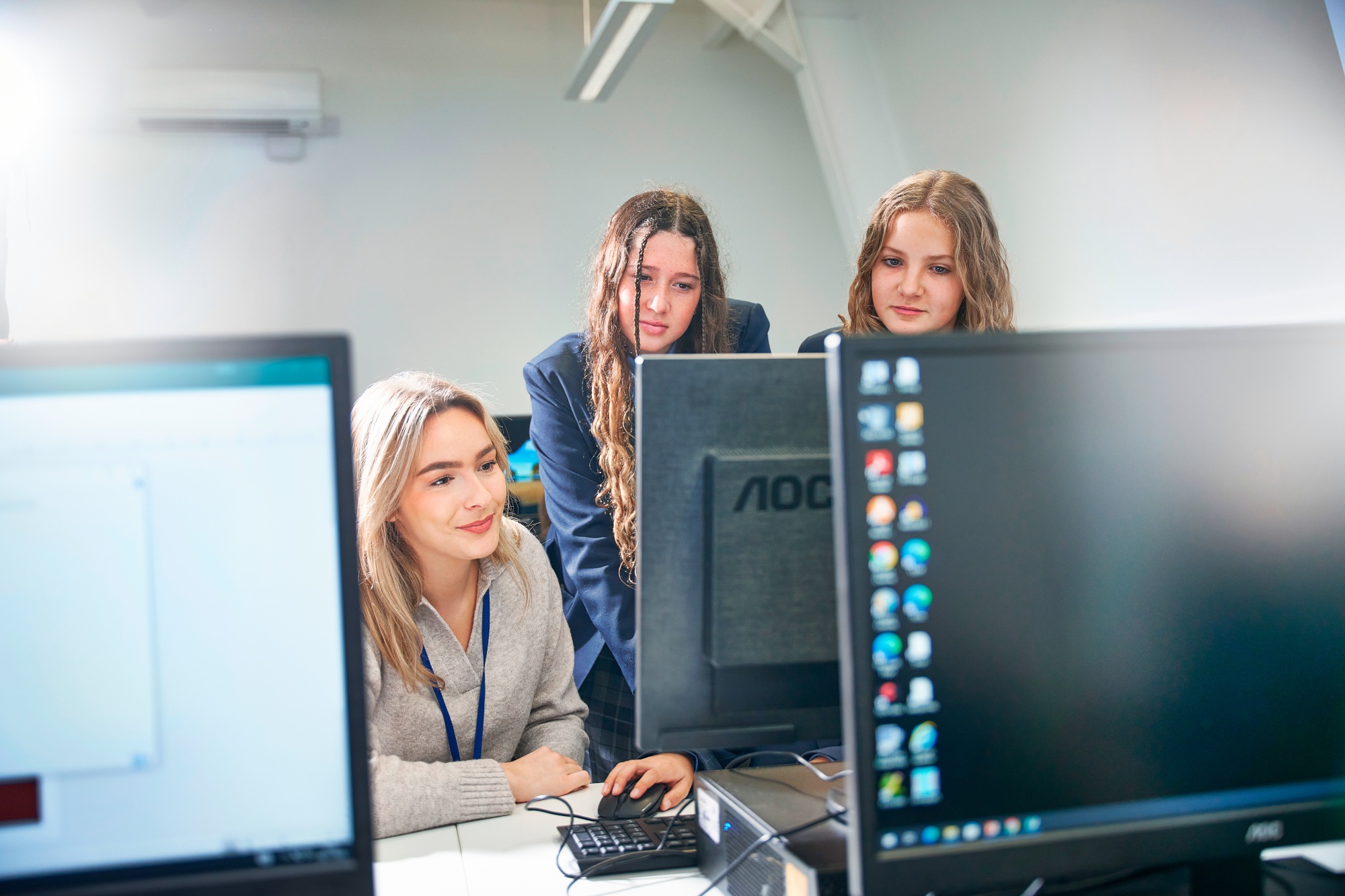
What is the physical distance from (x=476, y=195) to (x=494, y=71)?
1.75 feet

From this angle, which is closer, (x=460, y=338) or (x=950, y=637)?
(x=950, y=637)

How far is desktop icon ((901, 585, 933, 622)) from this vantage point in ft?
2.03

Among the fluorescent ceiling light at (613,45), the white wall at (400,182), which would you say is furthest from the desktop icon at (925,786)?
the white wall at (400,182)

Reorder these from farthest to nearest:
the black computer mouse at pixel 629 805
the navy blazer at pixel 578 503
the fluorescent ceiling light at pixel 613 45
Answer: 1. the fluorescent ceiling light at pixel 613 45
2. the navy blazer at pixel 578 503
3. the black computer mouse at pixel 629 805

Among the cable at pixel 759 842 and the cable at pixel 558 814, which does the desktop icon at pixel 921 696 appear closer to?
the cable at pixel 759 842

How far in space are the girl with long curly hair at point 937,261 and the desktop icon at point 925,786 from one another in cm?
115

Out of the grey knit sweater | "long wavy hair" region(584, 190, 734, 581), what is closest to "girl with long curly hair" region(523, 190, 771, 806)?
"long wavy hair" region(584, 190, 734, 581)

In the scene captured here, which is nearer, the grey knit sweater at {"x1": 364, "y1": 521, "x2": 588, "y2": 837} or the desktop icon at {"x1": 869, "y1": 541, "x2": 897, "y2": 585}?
the desktop icon at {"x1": 869, "y1": 541, "x2": 897, "y2": 585}

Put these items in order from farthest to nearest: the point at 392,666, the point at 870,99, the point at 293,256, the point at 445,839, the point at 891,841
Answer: the point at 293,256
the point at 870,99
the point at 392,666
the point at 445,839
the point at 891,841

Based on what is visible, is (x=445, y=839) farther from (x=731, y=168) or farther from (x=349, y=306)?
(x=731, y=168)

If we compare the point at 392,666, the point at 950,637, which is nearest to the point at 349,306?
the point at 392,666

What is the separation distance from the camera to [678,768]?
1088 mm

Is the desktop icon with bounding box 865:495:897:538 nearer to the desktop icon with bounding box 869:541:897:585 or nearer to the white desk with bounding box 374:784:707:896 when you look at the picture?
the desktop icon with bounding box 869:541:897:585

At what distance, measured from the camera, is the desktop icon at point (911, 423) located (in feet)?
2.03
